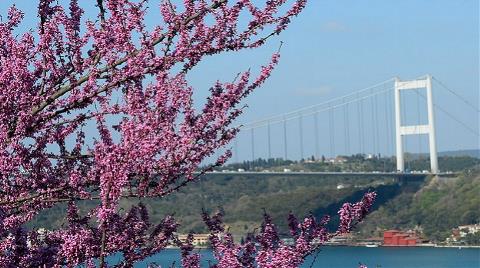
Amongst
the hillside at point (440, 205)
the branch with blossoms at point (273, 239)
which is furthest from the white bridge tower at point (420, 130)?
the branch with blossoms at point (273, 239)

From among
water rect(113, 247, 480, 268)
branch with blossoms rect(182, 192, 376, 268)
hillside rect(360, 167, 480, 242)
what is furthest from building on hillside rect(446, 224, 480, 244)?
branch with blossoms rect(182, 192, 376, 268)

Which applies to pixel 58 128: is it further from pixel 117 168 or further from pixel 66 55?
pixel 117 168

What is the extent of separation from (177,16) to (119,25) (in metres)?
0.25

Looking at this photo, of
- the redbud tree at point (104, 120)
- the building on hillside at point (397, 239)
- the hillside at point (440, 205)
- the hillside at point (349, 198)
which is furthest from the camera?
the building on hillside at point (397, 239)

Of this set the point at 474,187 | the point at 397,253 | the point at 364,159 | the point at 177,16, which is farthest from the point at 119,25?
the point at 364,159

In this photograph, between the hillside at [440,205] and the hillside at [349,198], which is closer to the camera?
the hillside at [349,198]

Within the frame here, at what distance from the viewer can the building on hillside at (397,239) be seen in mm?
95688

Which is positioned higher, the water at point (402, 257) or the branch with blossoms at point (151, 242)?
the branch with blossoms at point (151, 242)

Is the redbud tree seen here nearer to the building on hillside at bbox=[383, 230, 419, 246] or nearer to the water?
the water

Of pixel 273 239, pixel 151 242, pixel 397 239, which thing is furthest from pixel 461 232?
pixel 151 242

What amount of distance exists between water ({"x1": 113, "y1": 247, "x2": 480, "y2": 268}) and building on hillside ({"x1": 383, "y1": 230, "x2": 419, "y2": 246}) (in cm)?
79

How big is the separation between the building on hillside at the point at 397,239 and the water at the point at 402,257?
0.79m

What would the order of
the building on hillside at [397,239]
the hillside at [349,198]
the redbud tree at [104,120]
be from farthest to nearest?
1. the building on hillside at [397,239]
2. the hillside at [349,198]
3. the redbud tree at [104,120]

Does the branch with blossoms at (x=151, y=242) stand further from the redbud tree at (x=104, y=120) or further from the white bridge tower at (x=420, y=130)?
the white bridge tower at (x=420, y=130)
